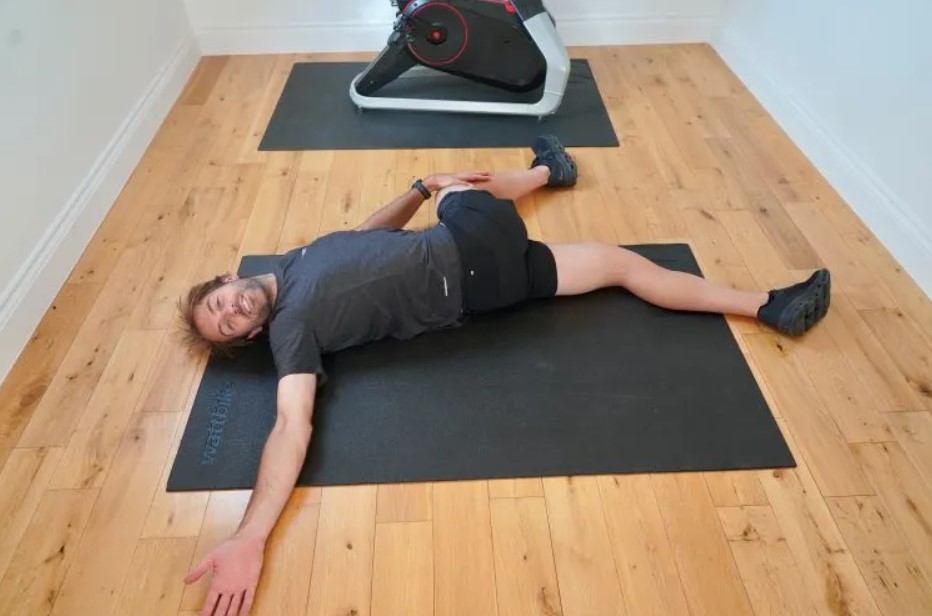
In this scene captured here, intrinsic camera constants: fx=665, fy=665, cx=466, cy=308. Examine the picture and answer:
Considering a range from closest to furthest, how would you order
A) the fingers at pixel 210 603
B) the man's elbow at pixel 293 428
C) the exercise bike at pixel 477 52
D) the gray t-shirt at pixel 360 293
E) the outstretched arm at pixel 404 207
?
1. the fingers at pixel 210 603
2. the man's elbow at pixel 293 428
3. the gray t-shirt at pixel 360 293
4. the outstretched arm at pixel 404 207
5. the exercise bike at pixel 477 52

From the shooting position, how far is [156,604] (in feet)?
4.38

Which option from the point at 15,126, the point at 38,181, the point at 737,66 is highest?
the point at 15,126

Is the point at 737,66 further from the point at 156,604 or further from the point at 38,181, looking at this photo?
the point at 156,604

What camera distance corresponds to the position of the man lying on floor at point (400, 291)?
5.13 ft

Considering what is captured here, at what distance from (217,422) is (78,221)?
101cm

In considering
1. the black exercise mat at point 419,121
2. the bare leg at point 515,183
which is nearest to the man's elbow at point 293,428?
the bare leg at point 515,183

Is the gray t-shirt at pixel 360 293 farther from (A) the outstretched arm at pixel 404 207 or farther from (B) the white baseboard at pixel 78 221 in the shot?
(B) the white baseboard at pixel 78 221

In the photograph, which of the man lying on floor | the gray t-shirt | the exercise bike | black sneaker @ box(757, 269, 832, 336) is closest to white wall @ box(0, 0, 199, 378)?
the man lying on floor

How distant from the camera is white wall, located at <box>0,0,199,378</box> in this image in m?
1.87

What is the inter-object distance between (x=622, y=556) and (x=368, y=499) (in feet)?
1.85

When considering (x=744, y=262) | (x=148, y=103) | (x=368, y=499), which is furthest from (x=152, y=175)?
(x=744, y=262)

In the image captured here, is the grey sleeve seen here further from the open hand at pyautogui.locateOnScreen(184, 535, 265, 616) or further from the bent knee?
the bent knee

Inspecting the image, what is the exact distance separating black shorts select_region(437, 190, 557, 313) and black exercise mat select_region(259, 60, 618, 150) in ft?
2.96

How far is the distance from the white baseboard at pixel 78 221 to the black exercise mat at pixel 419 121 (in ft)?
1.59
